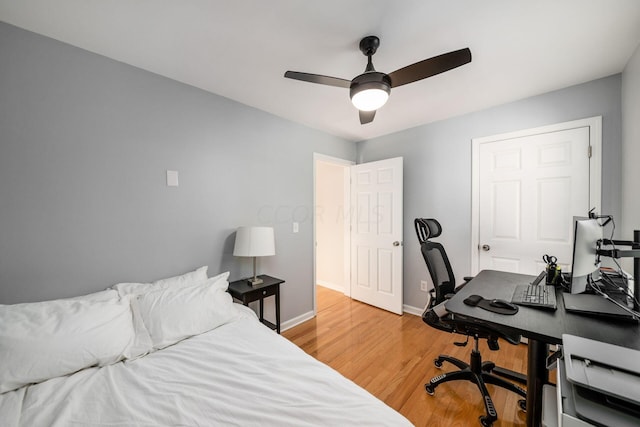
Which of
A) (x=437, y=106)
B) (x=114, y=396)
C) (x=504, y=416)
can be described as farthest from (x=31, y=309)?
(x=437, y=106)

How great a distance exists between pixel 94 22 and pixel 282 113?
160 centimetres

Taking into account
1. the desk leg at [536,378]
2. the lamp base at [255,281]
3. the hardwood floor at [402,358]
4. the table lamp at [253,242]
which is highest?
the table lamp at [253,242]

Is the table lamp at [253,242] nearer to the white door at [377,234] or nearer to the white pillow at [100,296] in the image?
the white pillow at [100,296]

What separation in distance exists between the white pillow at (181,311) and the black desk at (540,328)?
150 centimetres

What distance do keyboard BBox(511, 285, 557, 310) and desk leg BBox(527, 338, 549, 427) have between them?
192 mm

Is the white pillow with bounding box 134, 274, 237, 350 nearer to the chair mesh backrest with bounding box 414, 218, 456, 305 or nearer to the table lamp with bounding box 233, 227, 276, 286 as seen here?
the table lamp with bounding box 233, 227, 276, 286

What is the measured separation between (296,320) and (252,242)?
4.34ft

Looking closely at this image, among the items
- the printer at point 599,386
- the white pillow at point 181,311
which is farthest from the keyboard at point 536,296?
the white pillow at point 181,311

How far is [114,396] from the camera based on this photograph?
1.04 m

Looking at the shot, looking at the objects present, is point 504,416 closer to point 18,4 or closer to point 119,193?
point 119,193

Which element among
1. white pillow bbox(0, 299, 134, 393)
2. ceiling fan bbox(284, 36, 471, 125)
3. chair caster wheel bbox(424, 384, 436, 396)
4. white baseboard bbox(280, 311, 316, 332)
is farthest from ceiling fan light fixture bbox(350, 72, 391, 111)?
white baseboard bbox(280, 311, 316, 332)

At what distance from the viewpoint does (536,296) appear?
1410 mm

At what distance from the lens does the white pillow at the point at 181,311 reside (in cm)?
150

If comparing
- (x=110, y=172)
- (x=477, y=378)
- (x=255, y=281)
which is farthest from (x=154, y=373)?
(x=477, y=378)
